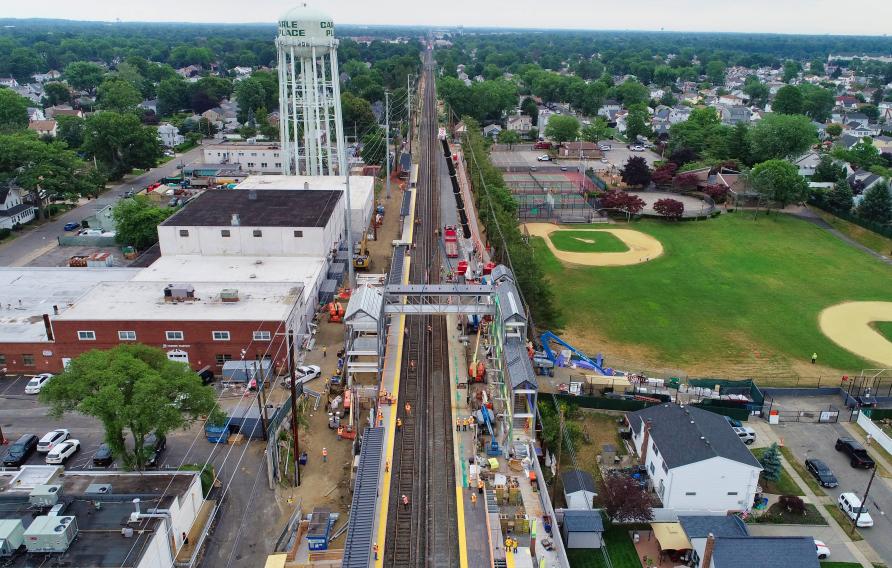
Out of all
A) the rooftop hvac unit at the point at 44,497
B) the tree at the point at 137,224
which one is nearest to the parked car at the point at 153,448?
the rooftop hvac unit at the point at 44,497

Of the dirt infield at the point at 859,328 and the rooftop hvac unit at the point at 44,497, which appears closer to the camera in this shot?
the rooftop hvac unit at the point at 44,497

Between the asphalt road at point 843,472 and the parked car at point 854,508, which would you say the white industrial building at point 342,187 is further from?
the parked car at point 854,508

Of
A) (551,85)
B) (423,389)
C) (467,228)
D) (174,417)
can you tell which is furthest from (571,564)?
(551,85)

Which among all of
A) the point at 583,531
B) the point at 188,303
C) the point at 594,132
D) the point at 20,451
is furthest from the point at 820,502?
the point at 594,132

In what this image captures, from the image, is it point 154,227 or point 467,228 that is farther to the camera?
point 467,228

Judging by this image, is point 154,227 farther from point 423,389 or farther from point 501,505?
point 501,505

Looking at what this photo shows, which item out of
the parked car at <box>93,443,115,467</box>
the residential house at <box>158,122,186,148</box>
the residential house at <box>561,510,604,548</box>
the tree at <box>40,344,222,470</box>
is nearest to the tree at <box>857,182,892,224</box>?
the residential house at <box>561,510,604,548</box>
